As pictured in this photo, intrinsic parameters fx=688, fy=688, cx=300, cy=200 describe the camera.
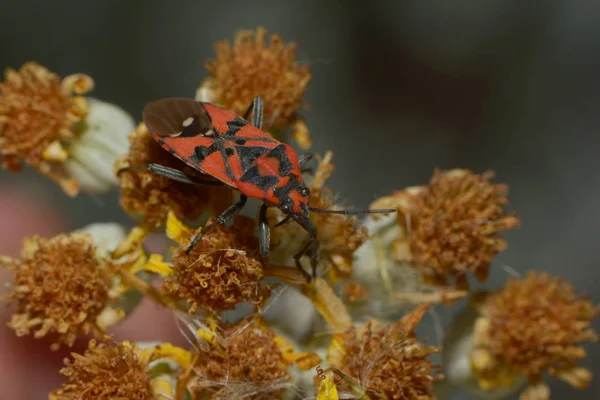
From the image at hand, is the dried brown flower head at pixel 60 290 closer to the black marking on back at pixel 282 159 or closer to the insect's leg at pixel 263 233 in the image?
the insect's leg at pixel 263 233

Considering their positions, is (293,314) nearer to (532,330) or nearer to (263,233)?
(263,233)

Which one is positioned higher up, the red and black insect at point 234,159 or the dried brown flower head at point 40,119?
the dried brown flower head at point 40,119

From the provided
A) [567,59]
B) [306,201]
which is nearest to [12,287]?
[306,201]

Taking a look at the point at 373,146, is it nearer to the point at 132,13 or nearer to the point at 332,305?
the point at 132,13

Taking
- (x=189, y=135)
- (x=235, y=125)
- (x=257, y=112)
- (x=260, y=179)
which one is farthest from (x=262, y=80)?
(x=260, y=179)

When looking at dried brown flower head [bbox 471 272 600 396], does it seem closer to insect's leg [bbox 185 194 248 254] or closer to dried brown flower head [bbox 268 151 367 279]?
dried brown flower head [bbox 268 151 367 279]

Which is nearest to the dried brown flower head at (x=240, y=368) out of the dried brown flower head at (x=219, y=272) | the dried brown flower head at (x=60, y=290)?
the dried brown flower head at (x=219, y=272)
